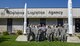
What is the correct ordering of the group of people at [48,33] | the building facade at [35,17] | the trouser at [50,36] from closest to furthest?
the group of people at [48,33] < the trouser at [50,36] < the building facade at [35,17]

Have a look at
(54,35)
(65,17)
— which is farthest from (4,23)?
(54,35)

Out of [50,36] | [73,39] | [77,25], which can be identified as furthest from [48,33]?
[77,25]

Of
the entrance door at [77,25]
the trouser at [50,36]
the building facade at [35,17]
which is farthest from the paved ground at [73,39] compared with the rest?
the entrance door at [77,25]

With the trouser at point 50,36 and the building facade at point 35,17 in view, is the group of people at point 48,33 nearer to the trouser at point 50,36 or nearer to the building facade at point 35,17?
the trouser at point 50,36

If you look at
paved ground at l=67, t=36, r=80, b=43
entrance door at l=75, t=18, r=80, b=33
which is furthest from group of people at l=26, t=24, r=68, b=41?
entrance door at l=75, t=18, r=80, b=33

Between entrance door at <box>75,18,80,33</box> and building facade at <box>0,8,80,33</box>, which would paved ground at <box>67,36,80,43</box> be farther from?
entrance door at <box>75,18,80,33</box>

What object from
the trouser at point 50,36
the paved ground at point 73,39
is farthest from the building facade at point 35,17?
the paved ground at point 73,39

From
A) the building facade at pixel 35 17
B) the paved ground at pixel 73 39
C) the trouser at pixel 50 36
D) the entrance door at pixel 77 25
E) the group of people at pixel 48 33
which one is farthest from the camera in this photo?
the building facade at pixel 35 17

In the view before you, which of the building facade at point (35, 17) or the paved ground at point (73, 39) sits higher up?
the building facade at point (35, 17)

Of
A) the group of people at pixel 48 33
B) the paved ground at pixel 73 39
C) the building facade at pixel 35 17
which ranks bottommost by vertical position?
the paved ground at pixel 73 39

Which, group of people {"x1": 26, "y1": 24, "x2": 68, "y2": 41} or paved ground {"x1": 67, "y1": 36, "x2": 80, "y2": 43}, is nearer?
paved ground {"x1": 67, "y1": 36, "x2": 80, "y2": 43}

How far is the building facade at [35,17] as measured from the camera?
4725 centimetres

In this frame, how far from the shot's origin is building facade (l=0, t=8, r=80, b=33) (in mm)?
47250

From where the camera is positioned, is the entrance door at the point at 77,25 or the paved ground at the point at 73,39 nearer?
the paved ground at the point at 73,39
